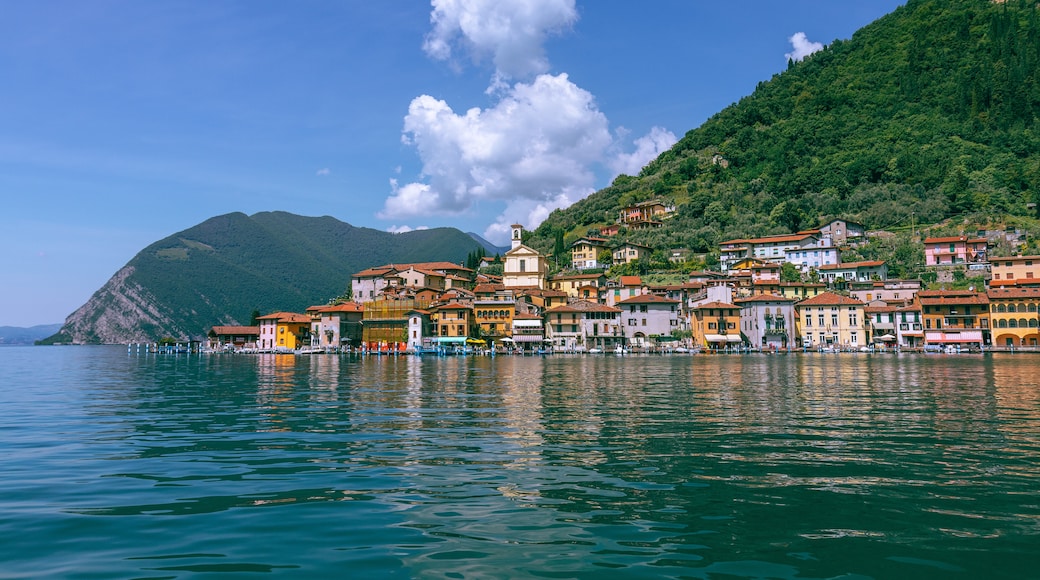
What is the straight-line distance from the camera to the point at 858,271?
94.9m

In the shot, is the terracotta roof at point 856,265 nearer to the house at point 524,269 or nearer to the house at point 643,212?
the house at point 524,269

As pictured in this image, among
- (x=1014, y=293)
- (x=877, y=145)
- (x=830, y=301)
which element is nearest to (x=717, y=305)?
(x=830, y=301)

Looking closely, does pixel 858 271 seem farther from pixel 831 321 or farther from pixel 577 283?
pixel 577 283

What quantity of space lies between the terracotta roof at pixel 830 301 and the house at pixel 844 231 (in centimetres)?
2597

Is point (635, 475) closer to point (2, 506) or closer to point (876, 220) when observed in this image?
point (2, 506)

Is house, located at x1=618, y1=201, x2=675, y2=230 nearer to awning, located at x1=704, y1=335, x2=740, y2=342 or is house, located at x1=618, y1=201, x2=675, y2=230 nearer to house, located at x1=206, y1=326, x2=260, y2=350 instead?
awning, located at x1=704, y1=335, x2=740, y2=342

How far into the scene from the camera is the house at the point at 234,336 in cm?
11369

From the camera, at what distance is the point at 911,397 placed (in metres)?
26.1

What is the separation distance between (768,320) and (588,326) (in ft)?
79.7

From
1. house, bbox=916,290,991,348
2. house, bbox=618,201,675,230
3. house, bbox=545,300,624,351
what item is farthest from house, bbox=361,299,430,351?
house, bbox=916,290,991,348

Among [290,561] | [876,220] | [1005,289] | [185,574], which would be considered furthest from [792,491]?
[876,220]

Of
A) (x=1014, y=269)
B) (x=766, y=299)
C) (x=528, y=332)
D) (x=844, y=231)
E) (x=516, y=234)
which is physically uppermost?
(x=516, y=234)

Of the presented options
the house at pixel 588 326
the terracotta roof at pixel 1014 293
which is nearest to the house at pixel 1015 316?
the terracotta roof at pixel 1014 293

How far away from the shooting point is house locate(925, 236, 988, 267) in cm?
9388
